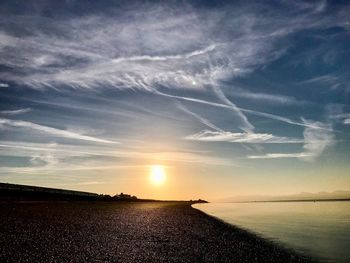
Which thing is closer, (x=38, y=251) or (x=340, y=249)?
(x=38, y=251)

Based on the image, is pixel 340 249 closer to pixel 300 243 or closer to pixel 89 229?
pixel 300 243

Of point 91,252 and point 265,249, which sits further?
point 265,249

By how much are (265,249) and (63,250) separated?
12.2 m

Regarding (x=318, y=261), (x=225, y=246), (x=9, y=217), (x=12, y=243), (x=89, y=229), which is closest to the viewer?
(x=12, y=243)

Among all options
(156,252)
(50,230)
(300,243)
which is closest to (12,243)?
(50,230)

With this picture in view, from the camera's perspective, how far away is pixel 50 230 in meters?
22.0

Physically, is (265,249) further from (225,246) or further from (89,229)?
(89,229)

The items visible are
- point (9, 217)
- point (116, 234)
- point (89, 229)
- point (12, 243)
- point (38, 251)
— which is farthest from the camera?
point (9, 217)

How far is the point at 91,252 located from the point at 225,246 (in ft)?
28.3

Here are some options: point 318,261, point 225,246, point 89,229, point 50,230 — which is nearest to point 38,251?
point 50,230

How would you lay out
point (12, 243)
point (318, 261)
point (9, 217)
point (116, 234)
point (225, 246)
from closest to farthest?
point (12, 243), point (318, 261), point (225, 246), point (116, 234), point (9, 217)

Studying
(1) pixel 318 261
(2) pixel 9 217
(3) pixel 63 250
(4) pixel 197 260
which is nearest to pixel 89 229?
(2) pixel 9 217

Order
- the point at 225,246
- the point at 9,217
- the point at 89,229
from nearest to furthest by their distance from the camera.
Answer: the point at 225,246
the point at 89,229
the point at 9,217

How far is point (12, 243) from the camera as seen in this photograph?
1653 cm
